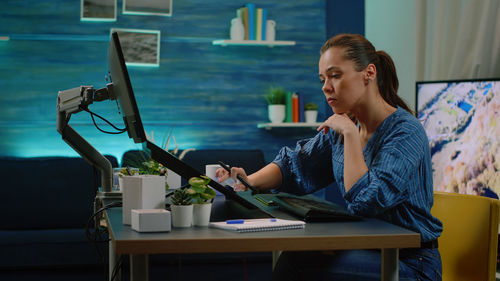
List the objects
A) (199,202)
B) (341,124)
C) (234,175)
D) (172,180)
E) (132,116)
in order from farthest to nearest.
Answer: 1. (172,180)
2. (234,175)
3. (341,124)
4. (132,116)
5. (199,202)

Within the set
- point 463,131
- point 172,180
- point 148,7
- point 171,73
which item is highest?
point 148,7

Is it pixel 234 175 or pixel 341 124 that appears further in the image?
pixel 234 175

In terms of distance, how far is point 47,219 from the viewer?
3465 millimetres

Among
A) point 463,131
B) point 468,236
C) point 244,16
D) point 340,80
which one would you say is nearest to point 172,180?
point 340,80

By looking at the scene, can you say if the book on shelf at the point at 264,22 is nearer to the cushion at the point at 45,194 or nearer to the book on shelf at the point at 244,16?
the book on shelf at the point at 244,16

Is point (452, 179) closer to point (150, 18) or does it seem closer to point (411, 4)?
point (411, 4)

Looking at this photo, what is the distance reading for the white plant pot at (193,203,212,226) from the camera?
134 centimetres

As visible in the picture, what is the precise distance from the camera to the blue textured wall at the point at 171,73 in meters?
3.96

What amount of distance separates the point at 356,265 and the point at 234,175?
2.20ft

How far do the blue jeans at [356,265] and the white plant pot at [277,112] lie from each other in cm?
253

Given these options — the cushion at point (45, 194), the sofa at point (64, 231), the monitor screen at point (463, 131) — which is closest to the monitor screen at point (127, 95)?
the sofa at point (64, 231)

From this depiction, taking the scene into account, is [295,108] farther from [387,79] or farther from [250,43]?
[387,79]

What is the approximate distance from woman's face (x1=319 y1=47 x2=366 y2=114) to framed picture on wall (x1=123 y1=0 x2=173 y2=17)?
2539mm

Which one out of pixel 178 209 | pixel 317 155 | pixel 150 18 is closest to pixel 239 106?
pixel 150 18
